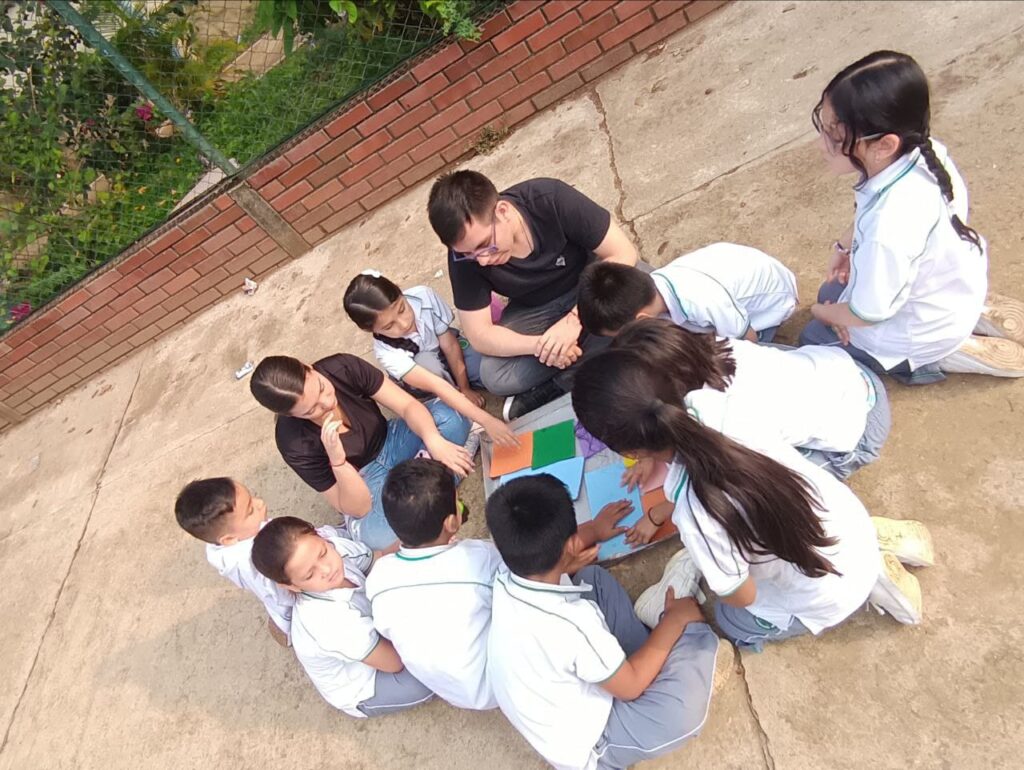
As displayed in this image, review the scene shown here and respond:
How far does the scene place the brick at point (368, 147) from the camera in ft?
12.8

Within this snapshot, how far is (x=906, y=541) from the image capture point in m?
1.86

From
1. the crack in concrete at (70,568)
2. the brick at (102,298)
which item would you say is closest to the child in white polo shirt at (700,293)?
the crack in concrete at (70,568)

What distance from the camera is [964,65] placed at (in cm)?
293

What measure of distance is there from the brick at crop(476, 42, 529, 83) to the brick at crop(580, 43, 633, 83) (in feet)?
1.23

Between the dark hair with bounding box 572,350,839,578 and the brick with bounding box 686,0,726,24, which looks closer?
the dark hair with bounding box 572,350,839,578

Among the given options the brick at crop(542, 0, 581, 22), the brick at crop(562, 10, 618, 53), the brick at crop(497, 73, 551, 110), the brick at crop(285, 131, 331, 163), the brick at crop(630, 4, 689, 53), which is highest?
the brick at crop(285, 131, 331, 163)

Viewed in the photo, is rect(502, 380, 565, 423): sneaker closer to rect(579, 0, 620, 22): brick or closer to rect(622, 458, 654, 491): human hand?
rect(622, 458, 654, 491): human hand

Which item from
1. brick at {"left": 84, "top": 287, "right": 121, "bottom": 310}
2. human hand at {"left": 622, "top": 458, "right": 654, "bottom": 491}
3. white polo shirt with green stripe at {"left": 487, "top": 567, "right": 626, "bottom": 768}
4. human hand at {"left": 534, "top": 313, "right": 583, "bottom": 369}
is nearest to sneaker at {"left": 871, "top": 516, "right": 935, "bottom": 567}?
human hand at {"left": 622, "top": 458, "right": 654, "bottom": 491}

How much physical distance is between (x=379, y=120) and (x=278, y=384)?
85.6 inches

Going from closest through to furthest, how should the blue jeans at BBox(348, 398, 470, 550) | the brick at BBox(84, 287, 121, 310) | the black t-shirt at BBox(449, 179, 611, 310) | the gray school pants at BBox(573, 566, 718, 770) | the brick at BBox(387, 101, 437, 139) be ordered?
1. the gray school pants at BBox(573, 566, 718, 770)
2. the black t-shirt at BBox(449, 179, 611, 310)
3. the blue jeans at BBox(348, 398, 470, 550)
4. the brick at BBox(387, 101, 437, 139)
5. the brick at BBox(84, 287, 121, 310)

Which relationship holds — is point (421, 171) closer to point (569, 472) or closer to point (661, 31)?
point (661, 31)

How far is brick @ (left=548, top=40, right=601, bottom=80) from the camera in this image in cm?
382

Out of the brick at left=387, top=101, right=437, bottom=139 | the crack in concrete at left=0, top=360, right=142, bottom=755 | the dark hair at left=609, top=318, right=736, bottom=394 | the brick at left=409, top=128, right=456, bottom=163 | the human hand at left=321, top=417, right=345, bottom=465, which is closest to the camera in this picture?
the dark hair at left=609, top=318, right=736, bottom=394

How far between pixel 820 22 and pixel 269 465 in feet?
11.5
